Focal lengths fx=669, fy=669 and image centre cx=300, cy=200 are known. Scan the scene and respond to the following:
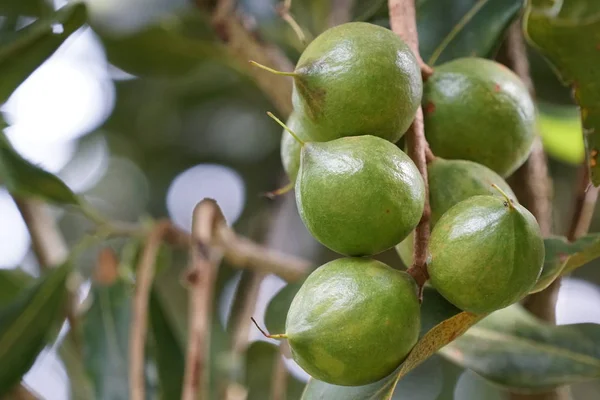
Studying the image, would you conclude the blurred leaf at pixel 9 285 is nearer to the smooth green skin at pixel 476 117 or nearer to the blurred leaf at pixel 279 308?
the blurred leaf at pixel 279 308

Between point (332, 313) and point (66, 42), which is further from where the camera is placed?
point (66, 42)

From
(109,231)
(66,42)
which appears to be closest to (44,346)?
(109,231)

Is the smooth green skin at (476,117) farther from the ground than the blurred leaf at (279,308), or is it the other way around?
the smooth green skin at (476,117)

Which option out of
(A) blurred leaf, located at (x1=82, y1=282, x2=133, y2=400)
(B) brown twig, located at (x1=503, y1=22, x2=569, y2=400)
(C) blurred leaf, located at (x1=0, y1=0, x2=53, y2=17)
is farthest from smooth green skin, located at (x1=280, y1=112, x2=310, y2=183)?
(C) blurred leaf, located at (x1=0, y1=0, x2=53, y2=17)

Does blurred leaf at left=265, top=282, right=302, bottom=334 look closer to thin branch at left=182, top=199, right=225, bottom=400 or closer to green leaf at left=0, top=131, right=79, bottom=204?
thin branch at left=182, top=199, right=225, bottom=400

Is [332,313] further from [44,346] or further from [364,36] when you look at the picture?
[44,346]

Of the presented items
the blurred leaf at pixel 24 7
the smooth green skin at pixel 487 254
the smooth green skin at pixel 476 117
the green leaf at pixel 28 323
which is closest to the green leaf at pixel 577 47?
the smooth green skin at pixel 476 117
